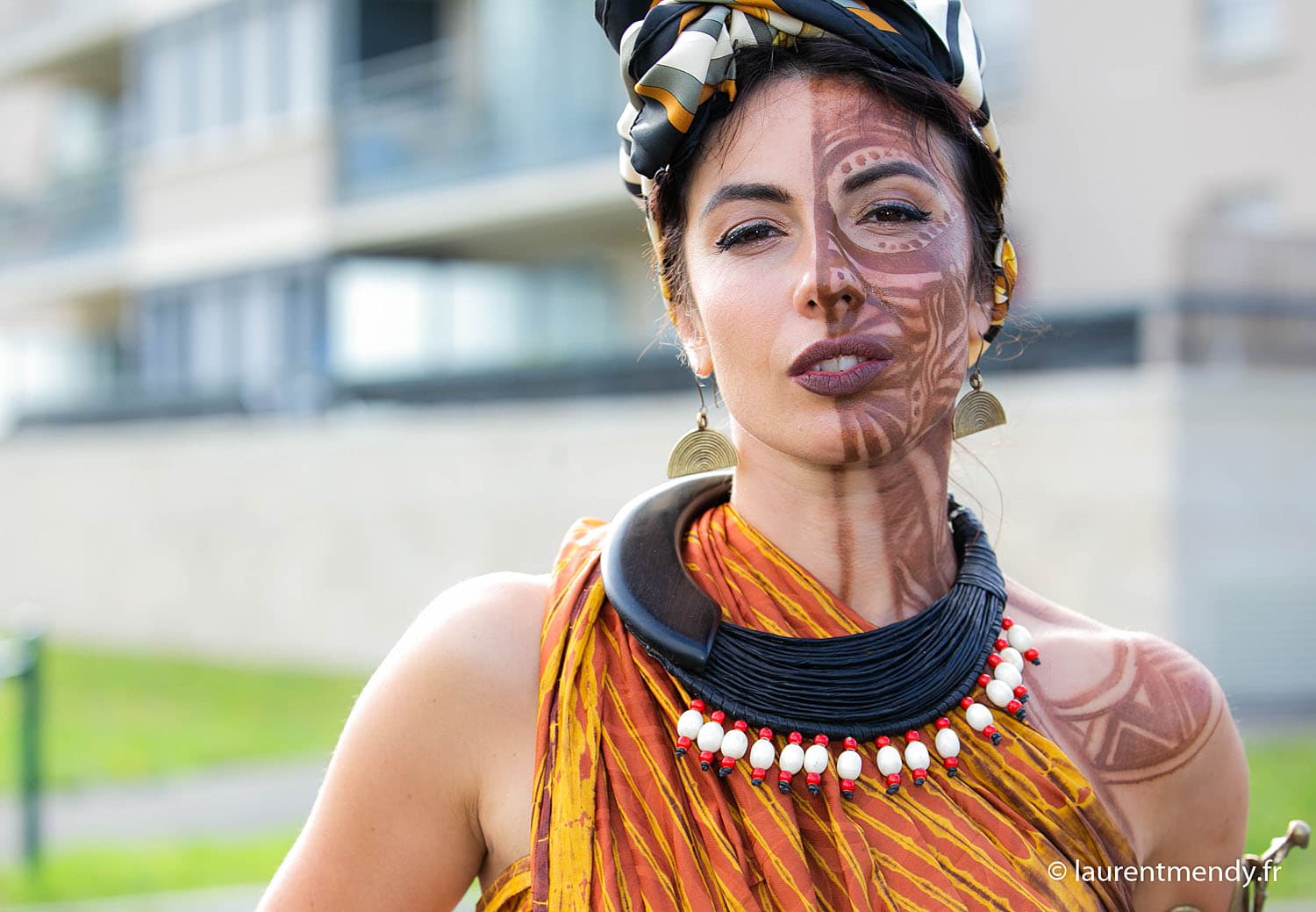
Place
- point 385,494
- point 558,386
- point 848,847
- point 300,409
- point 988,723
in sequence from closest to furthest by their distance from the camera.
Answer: point 848,847 → point 988,723 → point 558,386 → point 385,494 → point 300,409

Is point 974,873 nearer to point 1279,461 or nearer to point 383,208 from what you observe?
point 1279,461

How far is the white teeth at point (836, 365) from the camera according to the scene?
80.1 inches

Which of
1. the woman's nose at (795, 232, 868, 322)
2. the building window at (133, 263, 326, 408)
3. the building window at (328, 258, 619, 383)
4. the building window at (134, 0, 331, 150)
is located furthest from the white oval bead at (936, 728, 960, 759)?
the building window at (134, 0, 331, 150)

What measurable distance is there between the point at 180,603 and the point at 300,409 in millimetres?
2744

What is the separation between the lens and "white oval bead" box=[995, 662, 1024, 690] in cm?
214

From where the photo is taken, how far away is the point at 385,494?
1480 cm

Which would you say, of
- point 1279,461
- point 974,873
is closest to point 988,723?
point 974,873

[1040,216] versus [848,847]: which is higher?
[1040,216]

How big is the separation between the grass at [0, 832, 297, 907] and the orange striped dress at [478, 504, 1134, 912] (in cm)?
549

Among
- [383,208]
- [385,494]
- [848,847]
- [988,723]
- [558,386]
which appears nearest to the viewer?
[848,847]

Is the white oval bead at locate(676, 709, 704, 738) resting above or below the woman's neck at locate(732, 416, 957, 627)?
below

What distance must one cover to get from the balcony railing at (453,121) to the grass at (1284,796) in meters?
10.3

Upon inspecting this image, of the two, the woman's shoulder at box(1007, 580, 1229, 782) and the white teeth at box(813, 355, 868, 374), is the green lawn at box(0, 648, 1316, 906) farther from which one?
the white teeth at box(813, 355, 868, 374)

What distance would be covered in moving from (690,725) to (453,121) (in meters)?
17.7
